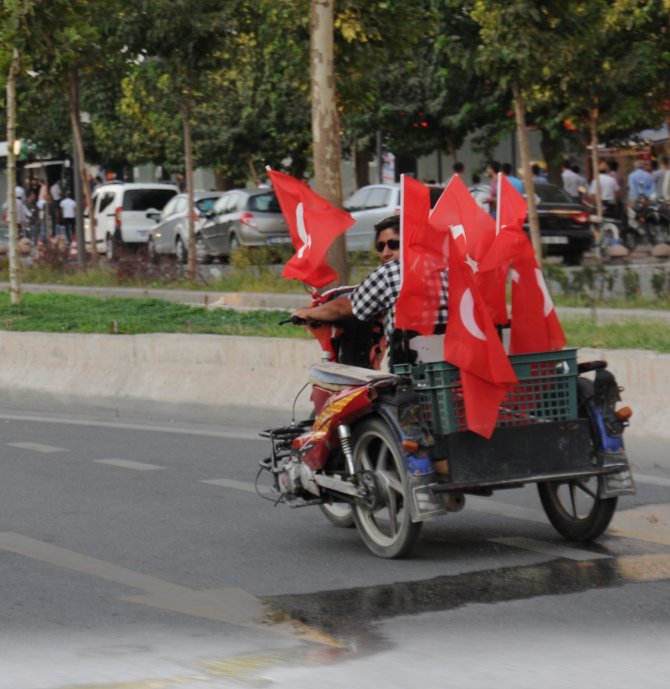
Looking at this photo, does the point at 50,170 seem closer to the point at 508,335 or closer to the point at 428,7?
the point at 428,7

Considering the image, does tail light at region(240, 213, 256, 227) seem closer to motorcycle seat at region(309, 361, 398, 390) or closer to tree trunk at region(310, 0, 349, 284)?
tree trunk at region(310, 0, 349, 284)

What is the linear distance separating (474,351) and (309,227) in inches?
61.4

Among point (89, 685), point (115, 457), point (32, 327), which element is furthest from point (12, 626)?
point (32, 327)

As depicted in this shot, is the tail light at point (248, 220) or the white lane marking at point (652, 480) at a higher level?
the tail light at point (248, 220)

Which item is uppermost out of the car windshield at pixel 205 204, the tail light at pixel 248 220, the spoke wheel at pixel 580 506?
the car windshield at pixel 205 204

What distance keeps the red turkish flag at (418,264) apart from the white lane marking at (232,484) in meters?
2.96

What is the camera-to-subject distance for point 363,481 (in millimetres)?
8023

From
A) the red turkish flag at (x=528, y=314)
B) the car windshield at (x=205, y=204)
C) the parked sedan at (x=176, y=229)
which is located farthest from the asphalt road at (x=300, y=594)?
the car windshield at (x=205, y=204)

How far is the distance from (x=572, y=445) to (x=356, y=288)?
1.31 m

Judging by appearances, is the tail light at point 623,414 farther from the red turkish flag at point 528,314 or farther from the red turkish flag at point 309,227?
the red turkish flag at point 309,227

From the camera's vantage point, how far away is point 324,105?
1842 centimetres

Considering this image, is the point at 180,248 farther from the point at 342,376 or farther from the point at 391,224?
the point at 342,376

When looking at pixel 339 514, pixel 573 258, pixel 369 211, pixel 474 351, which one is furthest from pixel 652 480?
pixel 369 211

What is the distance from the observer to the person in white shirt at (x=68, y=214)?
45.0 metres
